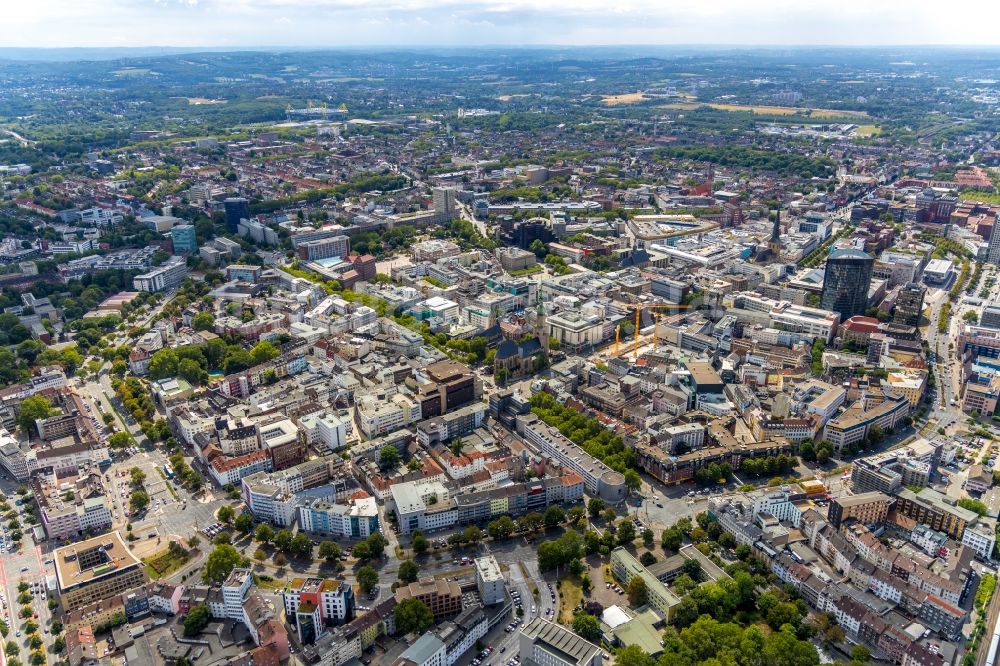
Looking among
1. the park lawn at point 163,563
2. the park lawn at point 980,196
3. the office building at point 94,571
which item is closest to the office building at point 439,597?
the park lawn at point 163,563

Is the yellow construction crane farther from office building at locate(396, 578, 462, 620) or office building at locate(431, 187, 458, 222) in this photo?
office building at locate(431, 187, 458, 222)

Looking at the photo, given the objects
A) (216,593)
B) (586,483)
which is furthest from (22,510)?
(586,483)

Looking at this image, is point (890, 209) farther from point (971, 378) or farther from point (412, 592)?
point (412, 592)

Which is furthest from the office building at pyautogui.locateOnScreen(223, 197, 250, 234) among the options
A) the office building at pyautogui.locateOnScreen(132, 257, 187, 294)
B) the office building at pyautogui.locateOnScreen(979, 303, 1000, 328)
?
the office building at pyautogui.locateOnScreen(979, 303, 1000, 328)

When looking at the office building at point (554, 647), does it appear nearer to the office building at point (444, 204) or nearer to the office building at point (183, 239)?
the office building at point (183, 239)

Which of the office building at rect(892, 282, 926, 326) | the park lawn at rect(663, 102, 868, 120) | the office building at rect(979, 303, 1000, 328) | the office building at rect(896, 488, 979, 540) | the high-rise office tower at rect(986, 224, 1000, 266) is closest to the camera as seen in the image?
the office building at rect(896, 488, 979, 540)

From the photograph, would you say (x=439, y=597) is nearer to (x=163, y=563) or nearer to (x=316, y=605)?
(x=316, y=605)
